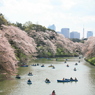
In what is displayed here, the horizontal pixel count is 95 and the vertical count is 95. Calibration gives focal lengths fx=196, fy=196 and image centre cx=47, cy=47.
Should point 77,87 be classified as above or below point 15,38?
below

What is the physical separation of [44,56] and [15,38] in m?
31.8

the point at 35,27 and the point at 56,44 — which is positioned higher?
the point at 35,27

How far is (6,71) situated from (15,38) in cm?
1261

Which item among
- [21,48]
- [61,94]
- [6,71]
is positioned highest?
[21,48]

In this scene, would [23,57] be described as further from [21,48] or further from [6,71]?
[6,71]

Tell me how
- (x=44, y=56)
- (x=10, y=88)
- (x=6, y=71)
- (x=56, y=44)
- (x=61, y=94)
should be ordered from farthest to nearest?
(x=56, y=44)
(x=44, y=56)
(x=6, y=71)
(x=10, y=88)
(x=61, y=94)

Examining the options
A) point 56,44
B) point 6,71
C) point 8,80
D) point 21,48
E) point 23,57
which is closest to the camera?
point 6,71

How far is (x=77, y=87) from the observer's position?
23031mm

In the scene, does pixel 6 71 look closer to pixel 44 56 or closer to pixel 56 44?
pixel 44 56

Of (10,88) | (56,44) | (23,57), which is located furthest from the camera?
(56,44)

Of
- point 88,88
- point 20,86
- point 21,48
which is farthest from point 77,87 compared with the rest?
point 21,48

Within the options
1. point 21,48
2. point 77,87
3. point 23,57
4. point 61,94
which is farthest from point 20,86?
point 23,57

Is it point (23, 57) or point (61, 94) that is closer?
point (61, 94)

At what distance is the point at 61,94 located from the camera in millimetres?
19781
